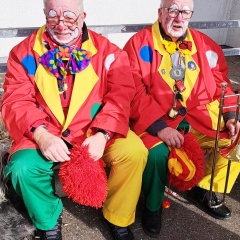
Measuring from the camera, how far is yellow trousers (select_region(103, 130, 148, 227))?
2279 millimetres

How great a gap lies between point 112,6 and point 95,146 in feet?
13.7

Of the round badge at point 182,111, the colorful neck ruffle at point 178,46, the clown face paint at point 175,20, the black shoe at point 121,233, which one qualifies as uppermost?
the clown face paint at point 175,20

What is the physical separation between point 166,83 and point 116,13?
3.67 m

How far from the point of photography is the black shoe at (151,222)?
248 cm

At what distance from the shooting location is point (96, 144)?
2232 mm

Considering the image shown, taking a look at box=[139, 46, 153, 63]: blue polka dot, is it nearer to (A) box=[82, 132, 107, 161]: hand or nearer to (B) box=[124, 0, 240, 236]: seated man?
(B) box=[124, 0, 240, 236]: seated man

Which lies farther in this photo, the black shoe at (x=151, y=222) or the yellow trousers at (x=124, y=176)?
the black shoe at (x=151, y=222)

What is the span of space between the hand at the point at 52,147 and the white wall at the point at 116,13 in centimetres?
356

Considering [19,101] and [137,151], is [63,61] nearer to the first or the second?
[19,101]

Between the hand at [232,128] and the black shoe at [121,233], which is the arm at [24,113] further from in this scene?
the hand at [232,128]

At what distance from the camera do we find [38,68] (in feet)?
7.75

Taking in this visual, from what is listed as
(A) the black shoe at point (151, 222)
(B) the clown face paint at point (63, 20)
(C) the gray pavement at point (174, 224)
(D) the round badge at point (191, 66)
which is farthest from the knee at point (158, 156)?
(B) the clown face paint at point (63, 20)

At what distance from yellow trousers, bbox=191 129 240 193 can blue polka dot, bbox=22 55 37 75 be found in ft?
4.22

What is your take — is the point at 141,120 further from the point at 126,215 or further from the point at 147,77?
the point at 126,215
